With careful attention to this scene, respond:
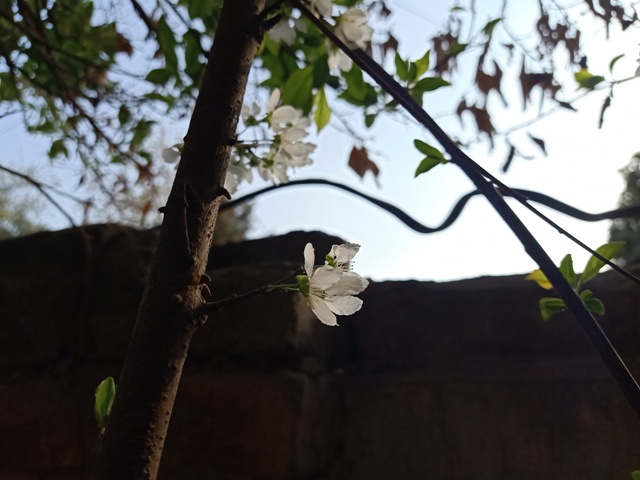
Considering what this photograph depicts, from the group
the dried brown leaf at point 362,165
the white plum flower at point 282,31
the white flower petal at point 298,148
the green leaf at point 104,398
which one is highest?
the dried brown leaf at point 362,165

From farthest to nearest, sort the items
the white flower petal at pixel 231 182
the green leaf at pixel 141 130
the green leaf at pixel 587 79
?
the green leaf at pixel 141 130 → the green leaf at pixel 587 79 → the white flower petal at pixel 231 182

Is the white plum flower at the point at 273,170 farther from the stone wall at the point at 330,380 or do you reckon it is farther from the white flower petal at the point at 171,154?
the stone wall at the point at 330,380

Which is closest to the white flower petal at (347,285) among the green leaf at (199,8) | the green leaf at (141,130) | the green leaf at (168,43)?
the green leaf at (199,8)

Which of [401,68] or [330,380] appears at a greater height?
[401,68]

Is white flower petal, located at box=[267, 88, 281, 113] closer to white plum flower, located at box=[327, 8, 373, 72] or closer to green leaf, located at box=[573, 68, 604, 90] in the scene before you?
white plum flower, located at box=[327, 8, 373, 72]

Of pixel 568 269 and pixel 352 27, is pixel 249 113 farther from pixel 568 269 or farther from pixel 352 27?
pixel 568 269

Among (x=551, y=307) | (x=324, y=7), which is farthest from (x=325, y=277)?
(x=324, y=7)
